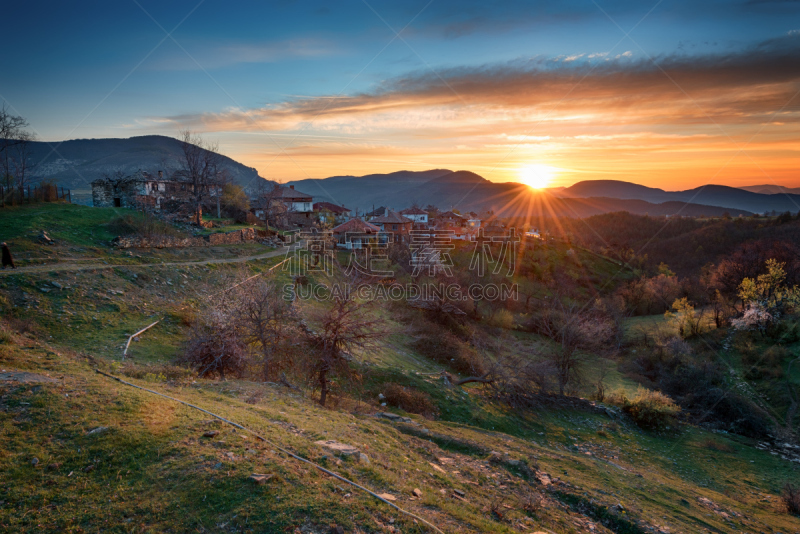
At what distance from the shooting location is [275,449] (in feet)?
23.5

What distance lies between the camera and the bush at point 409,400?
15.6 meters

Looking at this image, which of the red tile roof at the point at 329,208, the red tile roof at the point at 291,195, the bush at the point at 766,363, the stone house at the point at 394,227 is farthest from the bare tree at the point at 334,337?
the red tile roof at the point at 329,208

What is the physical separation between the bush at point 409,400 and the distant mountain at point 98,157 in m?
104

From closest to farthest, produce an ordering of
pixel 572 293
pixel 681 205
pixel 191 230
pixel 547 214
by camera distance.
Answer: pixel 191 230 → pixel 572 293 → pixel 547 214 → pixel 681 205

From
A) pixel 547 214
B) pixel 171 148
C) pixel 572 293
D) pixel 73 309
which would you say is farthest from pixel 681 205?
pixel 171 148

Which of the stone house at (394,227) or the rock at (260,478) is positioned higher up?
the stone house at (394,227)

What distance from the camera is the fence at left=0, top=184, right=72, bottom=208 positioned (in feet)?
96.4

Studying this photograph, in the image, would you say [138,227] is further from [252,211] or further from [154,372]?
[252,211]

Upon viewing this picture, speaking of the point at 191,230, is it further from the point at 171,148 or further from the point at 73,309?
the point at 171,148

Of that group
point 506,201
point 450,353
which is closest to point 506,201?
point 506,201

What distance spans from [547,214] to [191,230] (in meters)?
123

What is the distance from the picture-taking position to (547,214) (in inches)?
5217

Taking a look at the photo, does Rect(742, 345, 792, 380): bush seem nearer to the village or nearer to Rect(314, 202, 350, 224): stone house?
the village

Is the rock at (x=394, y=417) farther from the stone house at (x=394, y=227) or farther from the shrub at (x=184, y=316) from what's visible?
the stone house at (x=394, y=227)
